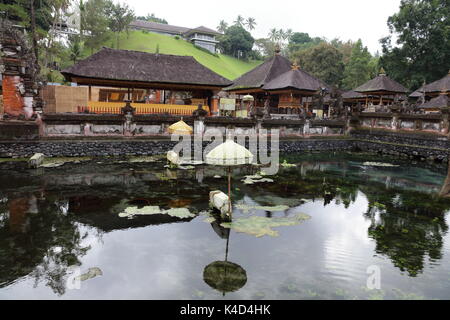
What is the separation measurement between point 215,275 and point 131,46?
6816 centimetres

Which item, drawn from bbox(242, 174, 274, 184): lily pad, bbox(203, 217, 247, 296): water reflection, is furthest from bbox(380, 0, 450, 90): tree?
bbox(203, 217, 247, 296): water reflection

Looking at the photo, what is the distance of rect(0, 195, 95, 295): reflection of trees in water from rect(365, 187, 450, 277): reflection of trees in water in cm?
732

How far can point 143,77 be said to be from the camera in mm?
23594

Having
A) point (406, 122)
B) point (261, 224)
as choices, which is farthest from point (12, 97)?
point (406, 122)

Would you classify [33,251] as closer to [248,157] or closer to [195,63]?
[248,157]

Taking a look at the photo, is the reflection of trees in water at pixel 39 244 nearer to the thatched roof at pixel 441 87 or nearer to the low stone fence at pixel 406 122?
the low stone fence at pixel 406 122

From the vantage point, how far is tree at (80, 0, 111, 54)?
5641 centimetres

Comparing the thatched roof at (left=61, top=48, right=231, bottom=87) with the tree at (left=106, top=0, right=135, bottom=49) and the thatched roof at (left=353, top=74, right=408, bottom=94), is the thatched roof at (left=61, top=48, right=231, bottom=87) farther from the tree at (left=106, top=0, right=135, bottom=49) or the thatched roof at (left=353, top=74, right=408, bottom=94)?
the tree at (left=106, top=0, right=135, bottom=49)

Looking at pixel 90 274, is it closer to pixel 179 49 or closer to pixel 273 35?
pixel 179 49

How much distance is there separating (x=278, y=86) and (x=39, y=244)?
2649 centimetres

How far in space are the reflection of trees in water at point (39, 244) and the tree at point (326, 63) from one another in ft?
177
